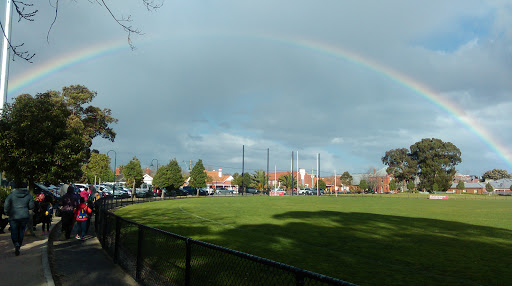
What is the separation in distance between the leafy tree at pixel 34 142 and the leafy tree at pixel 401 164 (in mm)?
110192

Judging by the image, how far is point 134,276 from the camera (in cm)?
773

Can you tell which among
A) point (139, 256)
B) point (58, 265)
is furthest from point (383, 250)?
point (58, 265)

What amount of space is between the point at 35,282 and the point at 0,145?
8427 millimetres

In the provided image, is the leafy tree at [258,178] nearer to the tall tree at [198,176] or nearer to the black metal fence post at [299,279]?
the tall tree at [198,176]

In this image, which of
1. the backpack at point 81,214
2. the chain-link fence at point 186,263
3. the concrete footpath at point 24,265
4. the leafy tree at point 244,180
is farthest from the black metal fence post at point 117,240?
the leafy tree at point 244,180

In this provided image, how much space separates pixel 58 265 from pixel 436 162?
111 metres

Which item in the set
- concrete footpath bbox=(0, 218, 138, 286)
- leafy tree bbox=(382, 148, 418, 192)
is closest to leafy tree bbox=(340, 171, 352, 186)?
leafy tree bbox=(382, 148, 418, 192)

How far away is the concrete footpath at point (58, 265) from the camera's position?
7.20m

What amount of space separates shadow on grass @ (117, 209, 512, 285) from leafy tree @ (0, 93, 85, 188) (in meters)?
5.37

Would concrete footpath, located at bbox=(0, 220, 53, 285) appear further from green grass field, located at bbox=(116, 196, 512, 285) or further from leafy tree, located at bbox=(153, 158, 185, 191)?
leafy tree, located at bbox=(153, 158, 185, 191)

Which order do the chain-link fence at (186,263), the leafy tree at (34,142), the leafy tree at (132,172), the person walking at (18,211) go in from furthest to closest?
the leafy tree at (132,172), the leafy tree at (34,142), the person walking at (18,211), the chain-link fence at (186,263)

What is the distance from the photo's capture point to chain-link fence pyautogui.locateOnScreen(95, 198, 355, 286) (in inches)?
156

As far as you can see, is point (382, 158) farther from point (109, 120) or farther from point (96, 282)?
point (96, 282)

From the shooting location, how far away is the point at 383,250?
12.2 meters
